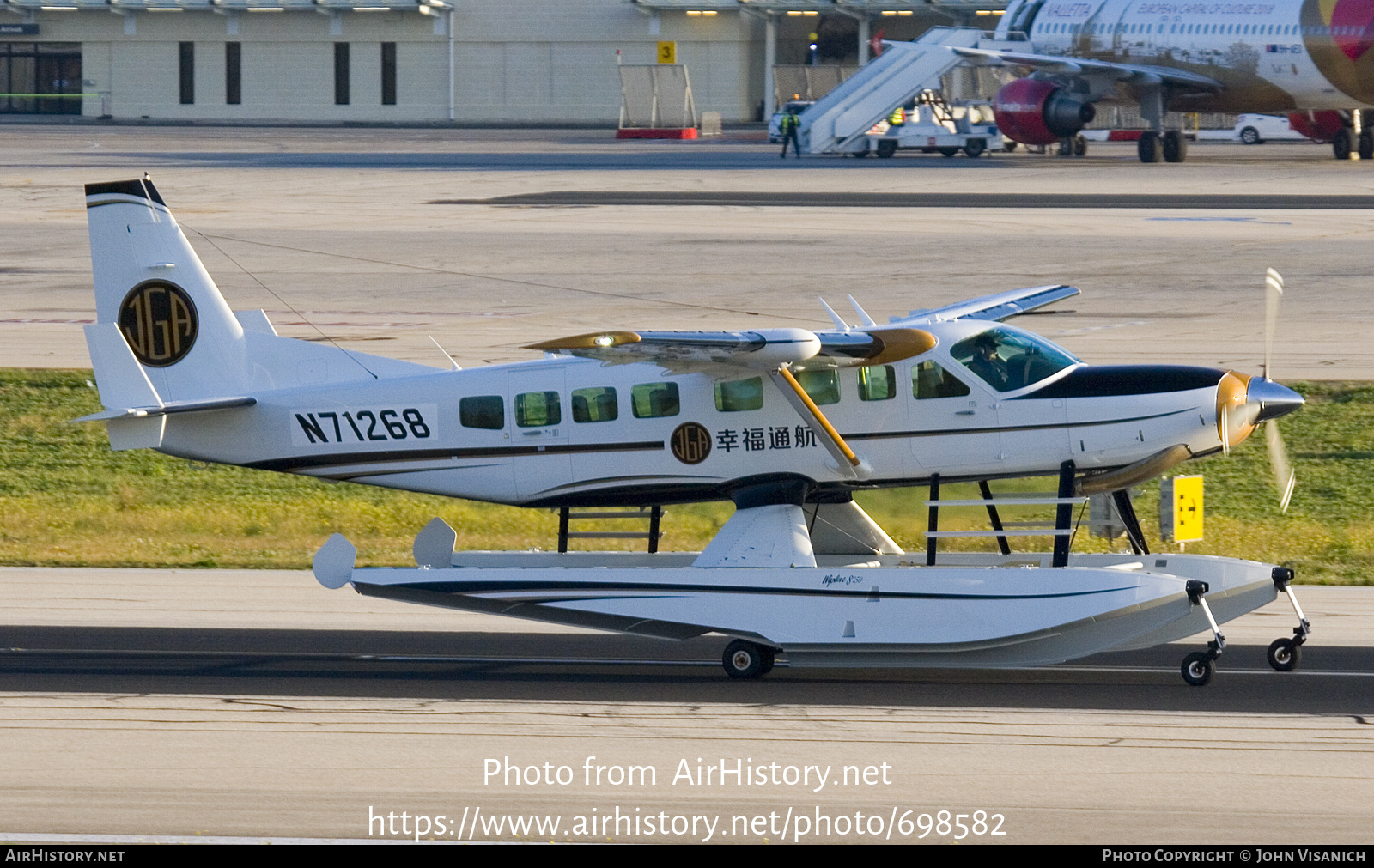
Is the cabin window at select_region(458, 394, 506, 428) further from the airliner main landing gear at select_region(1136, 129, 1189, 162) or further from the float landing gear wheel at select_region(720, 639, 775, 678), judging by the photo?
the airliner main landing gear at select_region(1136, 129, 1189, 162)

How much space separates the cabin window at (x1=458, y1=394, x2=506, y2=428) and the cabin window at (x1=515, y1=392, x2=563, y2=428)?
140mm

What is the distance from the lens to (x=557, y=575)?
1336 cm

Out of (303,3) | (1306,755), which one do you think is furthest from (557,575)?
(303,3)

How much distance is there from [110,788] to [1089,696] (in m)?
6.61

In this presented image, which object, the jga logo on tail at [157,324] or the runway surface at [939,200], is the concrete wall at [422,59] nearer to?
the runway surface at [939,200]

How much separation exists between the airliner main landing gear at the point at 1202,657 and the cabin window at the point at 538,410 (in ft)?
16.6

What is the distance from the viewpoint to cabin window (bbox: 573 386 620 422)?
14.0 m

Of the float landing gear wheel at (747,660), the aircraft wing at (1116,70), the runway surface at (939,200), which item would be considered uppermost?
the aircraft wing at (1116,70)

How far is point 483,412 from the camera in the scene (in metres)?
14.2

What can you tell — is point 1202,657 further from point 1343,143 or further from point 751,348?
point 1343,143

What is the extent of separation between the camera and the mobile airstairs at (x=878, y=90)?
62062mm

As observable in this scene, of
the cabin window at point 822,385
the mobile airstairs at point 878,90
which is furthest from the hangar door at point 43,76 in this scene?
the cabin window at point 822,385

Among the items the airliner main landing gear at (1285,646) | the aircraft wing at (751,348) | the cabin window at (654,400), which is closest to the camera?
the aircraft wing at (751,348)

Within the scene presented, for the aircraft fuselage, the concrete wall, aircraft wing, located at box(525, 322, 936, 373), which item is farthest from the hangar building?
aircraft wing, located at box(525, 322, 936, 373)
